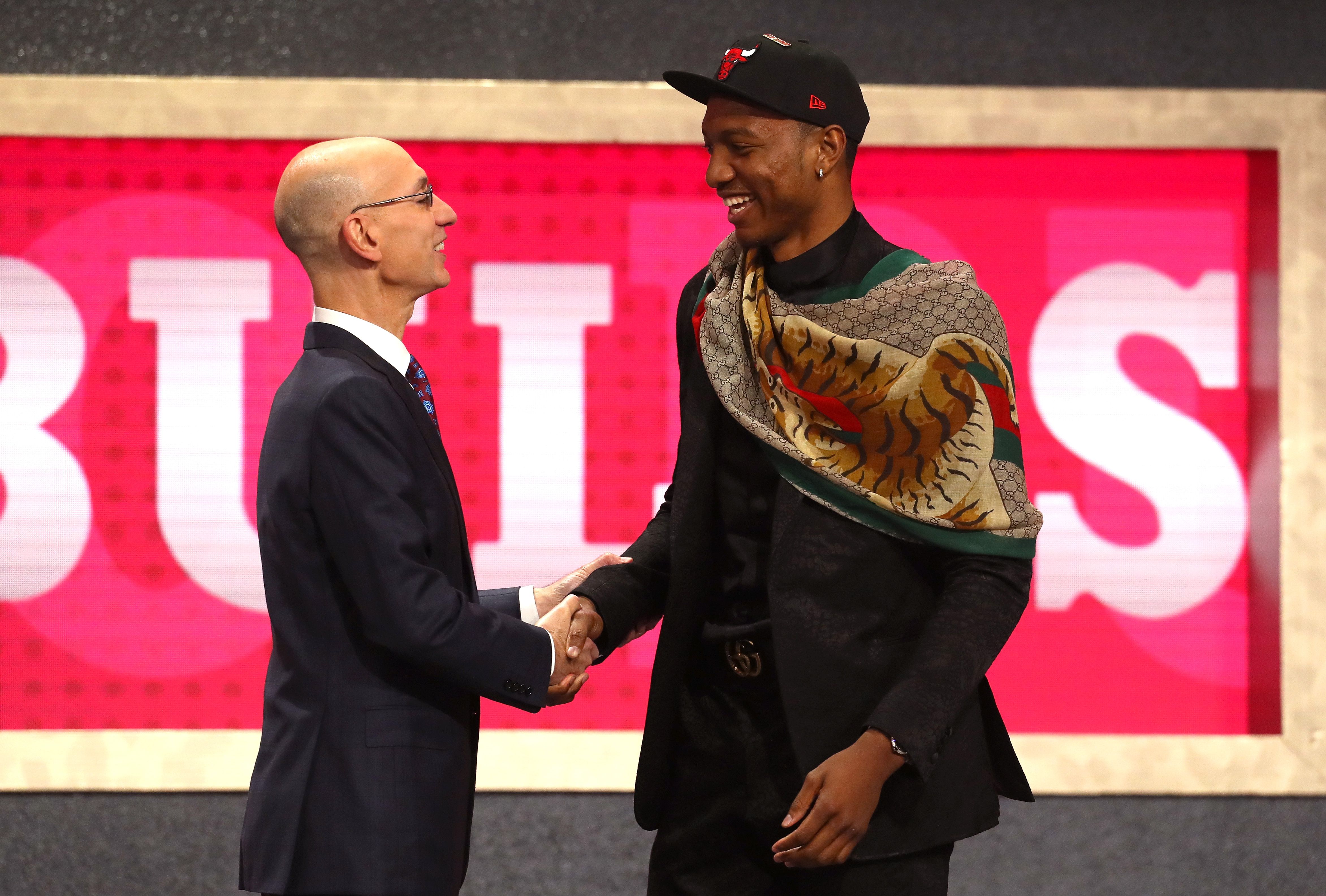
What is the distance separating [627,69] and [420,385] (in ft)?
5.81

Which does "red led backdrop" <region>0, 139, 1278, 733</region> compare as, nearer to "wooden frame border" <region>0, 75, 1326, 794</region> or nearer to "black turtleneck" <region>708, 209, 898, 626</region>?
"wooden frame border" <region>0, 75, 1326, 794</region>

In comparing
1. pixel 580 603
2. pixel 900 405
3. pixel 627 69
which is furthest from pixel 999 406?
pixel 627 69

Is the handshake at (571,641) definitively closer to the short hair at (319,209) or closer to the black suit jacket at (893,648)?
the black suit jacket at (893,648)

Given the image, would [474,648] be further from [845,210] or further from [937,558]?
[845,210]

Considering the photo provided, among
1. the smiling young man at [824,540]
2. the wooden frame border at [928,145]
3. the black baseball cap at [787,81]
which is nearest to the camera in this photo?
the smiling young man at [824,540]

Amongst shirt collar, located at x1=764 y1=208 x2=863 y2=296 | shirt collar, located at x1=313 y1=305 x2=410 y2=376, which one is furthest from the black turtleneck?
shirt collar, located at x1=313 y1=305 x2=410 y2=376

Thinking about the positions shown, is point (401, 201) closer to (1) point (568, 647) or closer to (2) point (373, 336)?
(2) point (373, 336)

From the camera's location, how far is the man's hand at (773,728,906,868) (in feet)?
4.74

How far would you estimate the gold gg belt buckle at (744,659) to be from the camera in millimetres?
1699

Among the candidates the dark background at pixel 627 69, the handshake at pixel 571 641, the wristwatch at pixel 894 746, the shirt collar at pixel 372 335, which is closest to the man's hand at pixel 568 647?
A: the handshake at pixel 571 641

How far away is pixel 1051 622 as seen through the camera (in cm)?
338

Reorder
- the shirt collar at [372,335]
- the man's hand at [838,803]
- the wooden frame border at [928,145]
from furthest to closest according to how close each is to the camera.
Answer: the wooden frame border at [928,145] < the shirt collar at [372,335] < the man's hand at [838,803]

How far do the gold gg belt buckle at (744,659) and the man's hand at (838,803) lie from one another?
0.81ft

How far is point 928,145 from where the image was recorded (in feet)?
10.8
